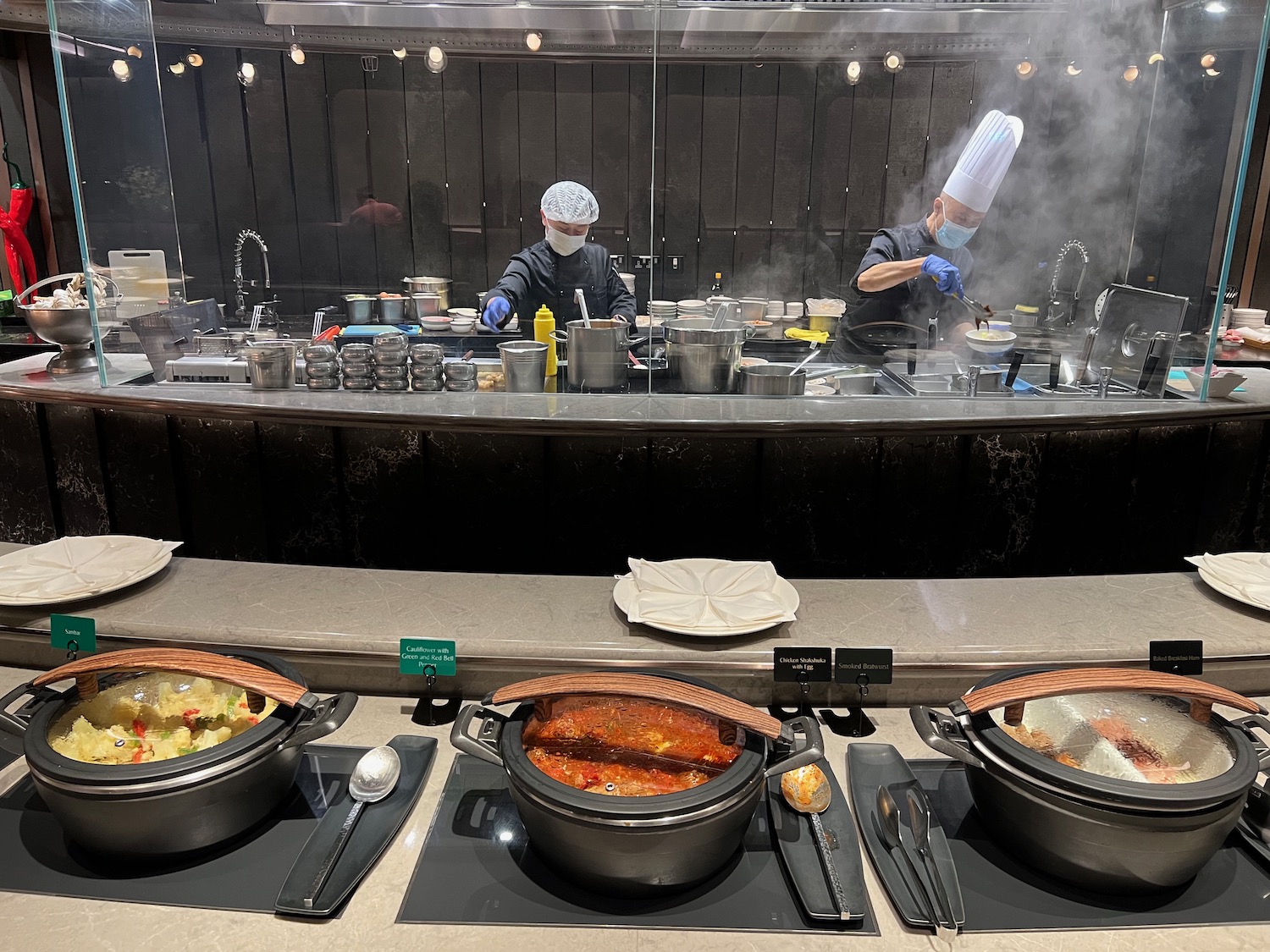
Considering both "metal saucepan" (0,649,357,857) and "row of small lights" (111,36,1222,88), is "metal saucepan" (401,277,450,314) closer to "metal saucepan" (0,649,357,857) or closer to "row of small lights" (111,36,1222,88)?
"row of small lights" (111,36,1222,88)

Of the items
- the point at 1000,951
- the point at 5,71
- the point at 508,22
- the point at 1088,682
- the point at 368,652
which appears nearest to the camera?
the point at 1000,951

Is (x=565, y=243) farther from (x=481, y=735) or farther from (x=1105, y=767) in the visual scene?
(x=1105, y=767)

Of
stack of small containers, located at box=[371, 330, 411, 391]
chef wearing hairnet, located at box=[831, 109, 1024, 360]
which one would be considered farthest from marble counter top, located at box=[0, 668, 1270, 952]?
chef wearing hairnet, located at box=[831, 109, 1024, 360]

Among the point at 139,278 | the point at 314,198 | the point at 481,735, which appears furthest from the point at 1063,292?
the point at 139,278

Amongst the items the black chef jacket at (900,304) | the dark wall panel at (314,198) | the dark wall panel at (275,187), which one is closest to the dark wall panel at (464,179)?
the dark wall panel at (314,198)

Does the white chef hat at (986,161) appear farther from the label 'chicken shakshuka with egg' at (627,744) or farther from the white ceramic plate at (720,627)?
the label 'chicken shakshuka with egg' at (627,744)

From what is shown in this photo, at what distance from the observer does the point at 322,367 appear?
2057 mm

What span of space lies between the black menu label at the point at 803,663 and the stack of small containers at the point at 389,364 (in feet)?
4.13

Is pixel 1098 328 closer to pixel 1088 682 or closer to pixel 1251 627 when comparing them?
pixel 1251 627

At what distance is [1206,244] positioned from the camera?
7.54 ft

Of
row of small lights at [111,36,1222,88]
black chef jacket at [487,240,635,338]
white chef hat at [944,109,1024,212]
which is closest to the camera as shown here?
row of small lights at [111,36,1222,88]

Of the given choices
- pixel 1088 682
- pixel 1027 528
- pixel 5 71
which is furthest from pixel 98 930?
pixel 5 71

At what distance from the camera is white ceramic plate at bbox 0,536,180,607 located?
1326mm

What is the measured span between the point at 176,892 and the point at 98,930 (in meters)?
0.07
